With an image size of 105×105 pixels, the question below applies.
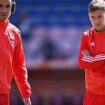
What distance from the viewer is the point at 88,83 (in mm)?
5559

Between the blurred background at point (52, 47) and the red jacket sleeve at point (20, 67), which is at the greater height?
the red jacket sleeve at point (20, 67)

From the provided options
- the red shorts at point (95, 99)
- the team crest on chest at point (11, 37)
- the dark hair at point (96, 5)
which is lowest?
the red shorts at point (95, 99)

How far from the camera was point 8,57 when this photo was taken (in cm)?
543

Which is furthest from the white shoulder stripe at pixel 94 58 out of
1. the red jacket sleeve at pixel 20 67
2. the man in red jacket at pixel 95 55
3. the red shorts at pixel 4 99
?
the red shorts at pixel 4 99

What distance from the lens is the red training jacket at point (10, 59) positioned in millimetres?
5398

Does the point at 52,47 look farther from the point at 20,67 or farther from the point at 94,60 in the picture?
the point at 94,60

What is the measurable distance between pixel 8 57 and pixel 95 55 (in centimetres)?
70

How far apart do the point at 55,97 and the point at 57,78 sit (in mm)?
649

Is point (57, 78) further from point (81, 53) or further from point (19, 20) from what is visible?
point (81, 53)

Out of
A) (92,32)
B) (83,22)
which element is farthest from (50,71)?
(92,32)

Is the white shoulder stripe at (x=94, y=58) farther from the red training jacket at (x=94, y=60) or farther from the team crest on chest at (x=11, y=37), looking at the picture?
the team crest on chest at (x=11, y=37)

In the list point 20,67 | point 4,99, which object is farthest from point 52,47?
point 4,99

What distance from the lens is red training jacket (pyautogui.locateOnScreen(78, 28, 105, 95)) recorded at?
5480 millimetres

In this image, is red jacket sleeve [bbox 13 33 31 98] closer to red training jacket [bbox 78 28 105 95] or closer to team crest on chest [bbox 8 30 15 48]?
team crest on chest [bbox 8 30 15 48]
